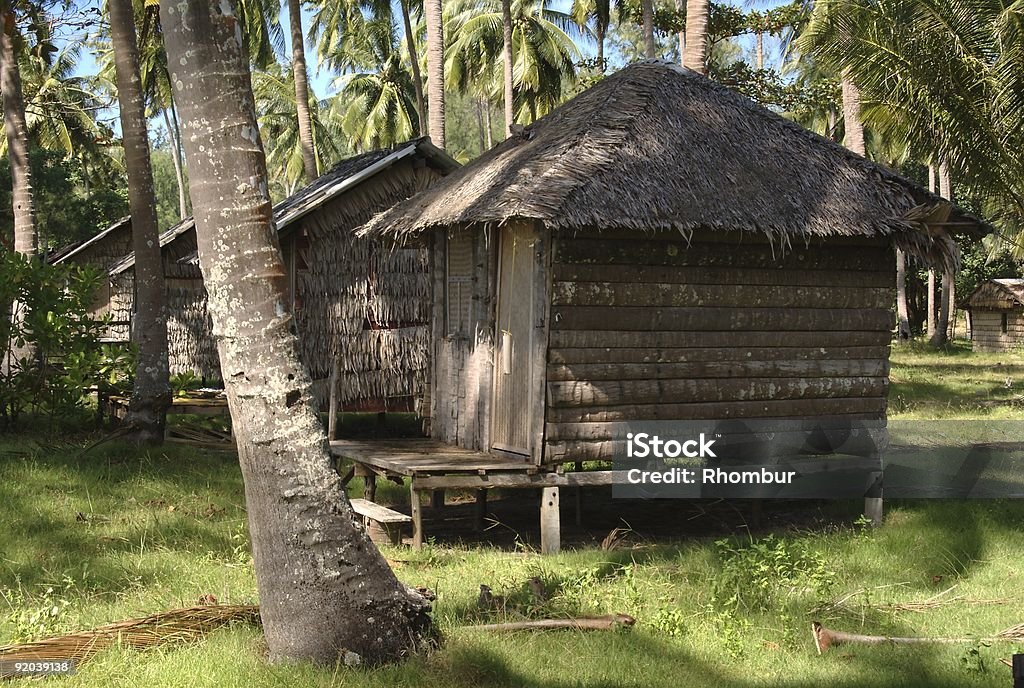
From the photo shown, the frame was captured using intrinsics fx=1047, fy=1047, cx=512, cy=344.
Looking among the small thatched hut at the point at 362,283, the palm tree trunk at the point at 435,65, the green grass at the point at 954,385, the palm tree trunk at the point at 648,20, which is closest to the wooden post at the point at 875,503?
the green grass at the point at 954,385

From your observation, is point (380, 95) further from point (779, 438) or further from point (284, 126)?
point (779, 438)

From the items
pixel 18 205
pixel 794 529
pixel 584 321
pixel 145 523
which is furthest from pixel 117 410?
pixel 794 529

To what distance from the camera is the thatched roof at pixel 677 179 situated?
8.91 metres

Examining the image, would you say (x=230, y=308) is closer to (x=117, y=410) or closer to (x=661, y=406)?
(x=661, y=406)

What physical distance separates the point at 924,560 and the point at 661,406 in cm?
259

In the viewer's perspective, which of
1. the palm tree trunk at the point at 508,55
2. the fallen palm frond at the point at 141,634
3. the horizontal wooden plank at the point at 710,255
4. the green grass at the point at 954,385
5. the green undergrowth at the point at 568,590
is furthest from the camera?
the palm tree trunk at the point at 508,55

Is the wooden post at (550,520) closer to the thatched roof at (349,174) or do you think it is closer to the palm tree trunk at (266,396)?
the palm tree trunk at (266,396)

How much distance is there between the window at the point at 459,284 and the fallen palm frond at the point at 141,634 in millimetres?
A: 5034

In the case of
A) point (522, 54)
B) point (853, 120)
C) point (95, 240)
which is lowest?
point (95, 240)

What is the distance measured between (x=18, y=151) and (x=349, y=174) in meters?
4.64

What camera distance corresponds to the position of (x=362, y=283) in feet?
52.2

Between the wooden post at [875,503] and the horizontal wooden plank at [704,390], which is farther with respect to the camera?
the wooden post at [875,503]

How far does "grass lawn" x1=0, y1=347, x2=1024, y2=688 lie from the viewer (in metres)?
5.64

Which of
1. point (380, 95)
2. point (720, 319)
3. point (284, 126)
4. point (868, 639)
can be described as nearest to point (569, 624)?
point (868, 639)
